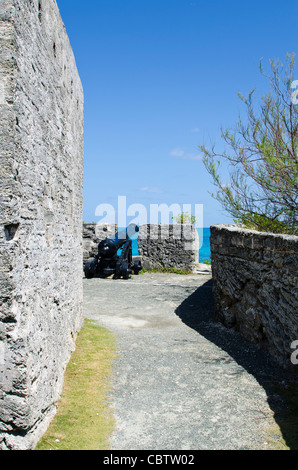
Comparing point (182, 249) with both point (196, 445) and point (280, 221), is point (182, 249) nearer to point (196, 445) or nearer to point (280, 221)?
point (280, 221)

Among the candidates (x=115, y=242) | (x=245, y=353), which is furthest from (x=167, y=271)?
(x=245, y=353)

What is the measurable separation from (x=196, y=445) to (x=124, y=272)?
8.32m

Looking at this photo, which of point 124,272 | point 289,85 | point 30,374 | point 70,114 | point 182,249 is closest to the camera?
point 30,374

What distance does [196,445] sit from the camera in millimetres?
2943

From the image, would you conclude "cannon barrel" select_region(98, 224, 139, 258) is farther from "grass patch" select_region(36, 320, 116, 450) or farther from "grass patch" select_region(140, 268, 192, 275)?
"grass patch" select_region(36, 320, 116, 450)

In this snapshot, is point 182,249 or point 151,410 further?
point 182,249

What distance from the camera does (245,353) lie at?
16.1 feet

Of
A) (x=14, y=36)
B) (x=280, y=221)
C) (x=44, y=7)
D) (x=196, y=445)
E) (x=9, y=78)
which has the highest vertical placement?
(x=44, y=7)

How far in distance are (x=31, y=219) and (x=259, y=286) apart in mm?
3145

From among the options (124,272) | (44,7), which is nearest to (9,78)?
(44,7)

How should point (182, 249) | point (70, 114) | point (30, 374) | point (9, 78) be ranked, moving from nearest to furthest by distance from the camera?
point (9, 78) < point (30, 374) < point (70, 114) < point (182, 249)

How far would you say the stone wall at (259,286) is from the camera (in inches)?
166

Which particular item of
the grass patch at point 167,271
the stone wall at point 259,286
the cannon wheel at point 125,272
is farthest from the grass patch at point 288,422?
the grass patch at point 167,271
